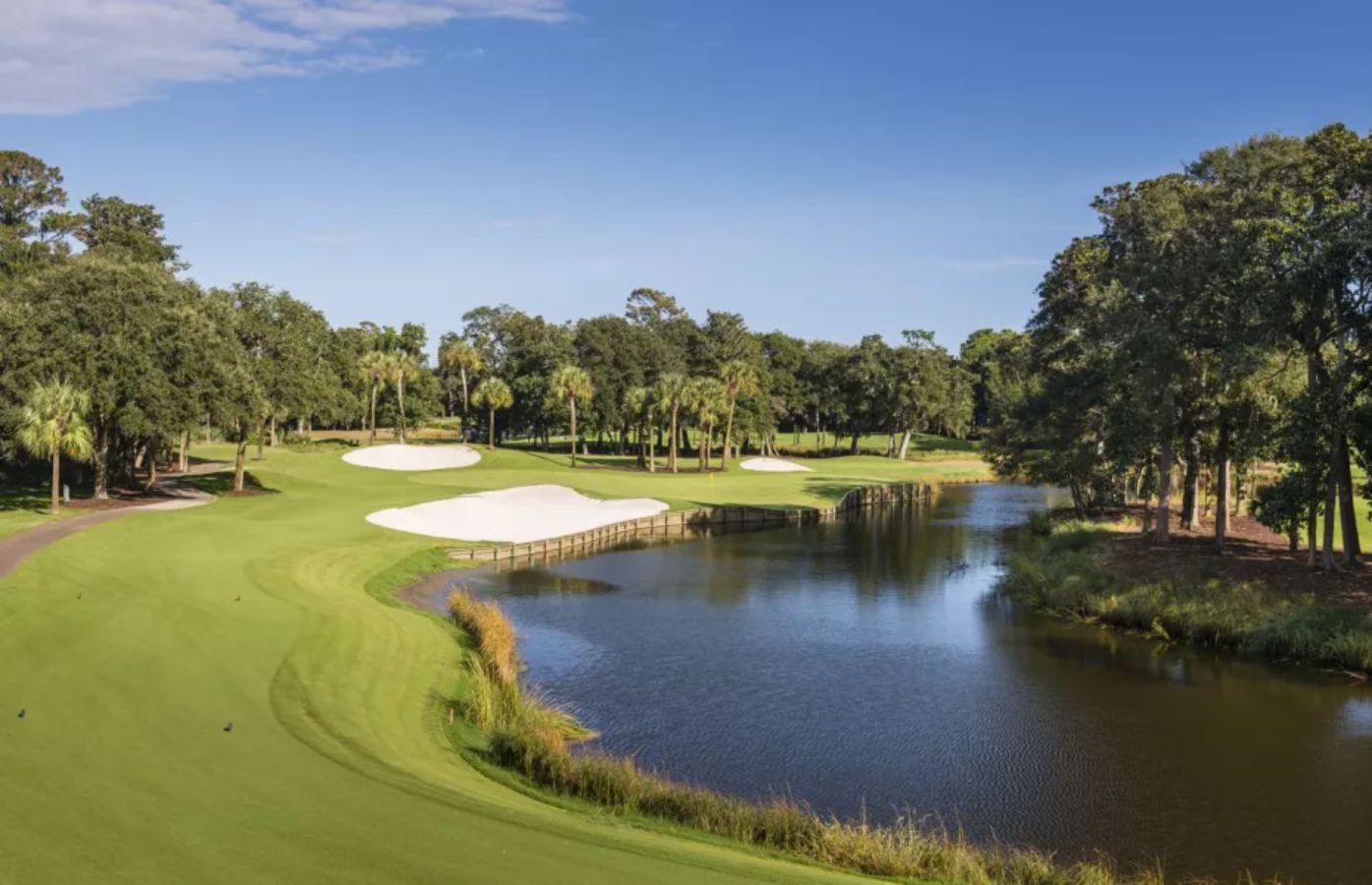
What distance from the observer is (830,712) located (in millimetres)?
21906

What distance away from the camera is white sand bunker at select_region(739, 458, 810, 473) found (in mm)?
86438

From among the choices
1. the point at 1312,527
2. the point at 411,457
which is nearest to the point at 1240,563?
the point at 1312,527

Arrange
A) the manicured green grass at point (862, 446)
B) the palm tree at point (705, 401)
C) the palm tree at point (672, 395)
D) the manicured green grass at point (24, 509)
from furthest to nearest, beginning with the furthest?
the manicured green grass at point (862, 446) < the palm tree at point (705, 401) < the palm tree at point (672, 395) < the manicured green grass at point (24, 509)

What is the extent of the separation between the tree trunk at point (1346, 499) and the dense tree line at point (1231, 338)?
0.08 meters

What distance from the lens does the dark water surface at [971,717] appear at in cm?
1620

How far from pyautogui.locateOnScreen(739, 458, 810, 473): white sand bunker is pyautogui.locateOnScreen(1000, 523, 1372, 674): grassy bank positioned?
1892 inches

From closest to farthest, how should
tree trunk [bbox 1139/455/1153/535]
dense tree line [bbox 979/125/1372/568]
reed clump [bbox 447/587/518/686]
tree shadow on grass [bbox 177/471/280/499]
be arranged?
reed clump [bbox 447/587/518/686], dense tree line [bbox 979/125/1372/568], tree trunk [bbox 1139/455/1153/535], tree shadow on grass [bbox 177/471/280/499]

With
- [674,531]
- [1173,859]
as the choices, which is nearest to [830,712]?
[1173,859]

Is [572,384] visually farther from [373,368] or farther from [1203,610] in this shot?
[1203,610]

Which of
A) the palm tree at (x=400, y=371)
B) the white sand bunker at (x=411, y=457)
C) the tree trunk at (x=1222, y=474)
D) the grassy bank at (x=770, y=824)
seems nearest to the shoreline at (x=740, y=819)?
the grassy bank at (x=770, y=824)

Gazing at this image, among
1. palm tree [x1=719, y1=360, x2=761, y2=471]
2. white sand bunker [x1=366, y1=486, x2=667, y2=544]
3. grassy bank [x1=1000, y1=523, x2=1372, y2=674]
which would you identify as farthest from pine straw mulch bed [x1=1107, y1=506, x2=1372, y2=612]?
palm tree [x1=719, y1=360, x2=761, y2=471]

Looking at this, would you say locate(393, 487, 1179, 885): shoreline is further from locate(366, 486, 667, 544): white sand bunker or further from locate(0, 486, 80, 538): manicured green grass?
locate(366, 486, 667, 544): white sand bunker

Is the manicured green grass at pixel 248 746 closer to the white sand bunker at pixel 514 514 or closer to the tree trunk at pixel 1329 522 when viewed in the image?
the white sand bunker at pixel 514 514

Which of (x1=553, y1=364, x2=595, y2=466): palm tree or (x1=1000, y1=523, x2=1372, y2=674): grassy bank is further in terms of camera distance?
(x1=553, y1=364, x2=595, y2=466): palm tree
